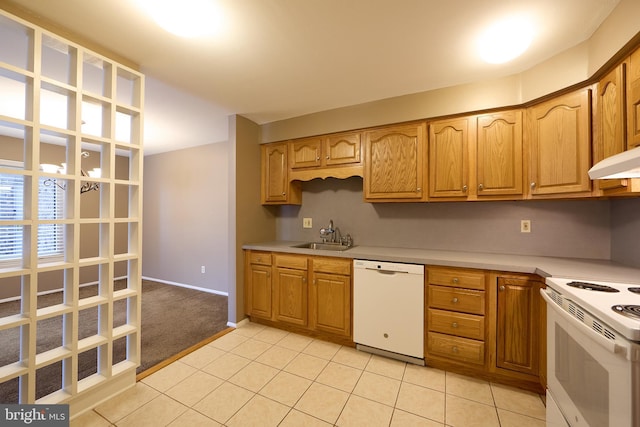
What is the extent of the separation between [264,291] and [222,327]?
0.65 meters

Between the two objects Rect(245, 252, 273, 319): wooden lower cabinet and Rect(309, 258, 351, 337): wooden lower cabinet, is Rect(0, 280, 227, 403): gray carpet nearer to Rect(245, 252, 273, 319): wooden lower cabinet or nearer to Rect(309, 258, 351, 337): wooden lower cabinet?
Rect(245, 252, 273, 319): wooden lower cabinet

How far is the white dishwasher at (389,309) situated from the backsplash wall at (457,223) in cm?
59

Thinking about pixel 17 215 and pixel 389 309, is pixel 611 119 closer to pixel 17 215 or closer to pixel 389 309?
pixel 389 309

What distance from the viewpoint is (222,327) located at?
2848mm

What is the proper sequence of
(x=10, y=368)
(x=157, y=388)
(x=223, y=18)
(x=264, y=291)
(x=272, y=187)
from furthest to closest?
(x=272, y=187), (x=264, y=291), (x=157, y=388), (x=223, y=18), (x=10, y=368)

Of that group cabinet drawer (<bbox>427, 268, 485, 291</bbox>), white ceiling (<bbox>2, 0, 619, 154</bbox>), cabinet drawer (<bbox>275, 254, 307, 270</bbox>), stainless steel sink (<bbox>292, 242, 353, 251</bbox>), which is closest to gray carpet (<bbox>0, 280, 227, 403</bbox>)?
cabinet drawer (<bbox>275, 254, 307, 270</bbox>)

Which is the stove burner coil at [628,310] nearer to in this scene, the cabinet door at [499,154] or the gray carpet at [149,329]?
the cabinet door at [499,154]

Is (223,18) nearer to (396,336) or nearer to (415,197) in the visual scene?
(415,197)

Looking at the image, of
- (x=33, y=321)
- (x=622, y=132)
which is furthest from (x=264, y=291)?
(x=622, y=132)

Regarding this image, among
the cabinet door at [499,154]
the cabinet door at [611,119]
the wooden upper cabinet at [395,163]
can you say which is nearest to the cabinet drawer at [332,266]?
the wooden upper cabinet at [395,163]

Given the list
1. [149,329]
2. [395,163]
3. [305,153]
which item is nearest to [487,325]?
[395,163]

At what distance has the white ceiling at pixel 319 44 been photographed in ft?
4.58

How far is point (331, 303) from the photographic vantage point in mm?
2443

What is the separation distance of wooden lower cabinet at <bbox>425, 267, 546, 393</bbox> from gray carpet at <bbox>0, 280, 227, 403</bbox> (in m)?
2.24
